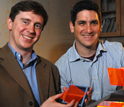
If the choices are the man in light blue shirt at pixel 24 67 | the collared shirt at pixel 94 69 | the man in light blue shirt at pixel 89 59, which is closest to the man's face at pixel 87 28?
the man in light blue shirt at pixel 89 59

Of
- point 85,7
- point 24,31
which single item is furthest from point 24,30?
point 85,7

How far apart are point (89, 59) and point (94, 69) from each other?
108mm

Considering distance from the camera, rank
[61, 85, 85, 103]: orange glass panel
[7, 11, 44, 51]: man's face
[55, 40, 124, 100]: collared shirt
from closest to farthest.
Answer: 1. [61, 85, 85, 103]: orange glass panel
2. [7, 11, 44, 51]: man's face
3. [55, 40, 124, 100]: collared shirt

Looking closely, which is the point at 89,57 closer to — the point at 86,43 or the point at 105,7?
the point at 86,43

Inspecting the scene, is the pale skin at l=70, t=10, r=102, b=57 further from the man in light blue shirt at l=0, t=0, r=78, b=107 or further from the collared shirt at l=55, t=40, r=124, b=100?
the man in light blue shirt at l=0, t=0, r=78, b=107

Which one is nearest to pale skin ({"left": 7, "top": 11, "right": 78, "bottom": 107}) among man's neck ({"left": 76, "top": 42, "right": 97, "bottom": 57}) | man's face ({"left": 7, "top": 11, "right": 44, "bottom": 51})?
man's face ({"left": 7, "top": 11, "right": 44, "bottom": 51})

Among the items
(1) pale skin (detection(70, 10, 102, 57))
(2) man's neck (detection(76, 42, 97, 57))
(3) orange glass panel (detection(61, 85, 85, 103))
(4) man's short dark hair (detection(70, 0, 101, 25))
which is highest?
(4) man's short dark hair (detection(70, 0, 101, 25))

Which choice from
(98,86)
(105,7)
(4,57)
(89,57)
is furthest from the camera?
(105,7)

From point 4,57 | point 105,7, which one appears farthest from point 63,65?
point 105,7

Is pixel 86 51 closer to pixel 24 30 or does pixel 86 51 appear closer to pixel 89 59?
pixel 89 59

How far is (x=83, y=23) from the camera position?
1609 millimetres

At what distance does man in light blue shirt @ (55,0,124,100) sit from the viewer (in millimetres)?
1536

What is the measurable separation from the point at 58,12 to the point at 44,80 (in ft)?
4.95

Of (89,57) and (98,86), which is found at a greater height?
(89,57)
